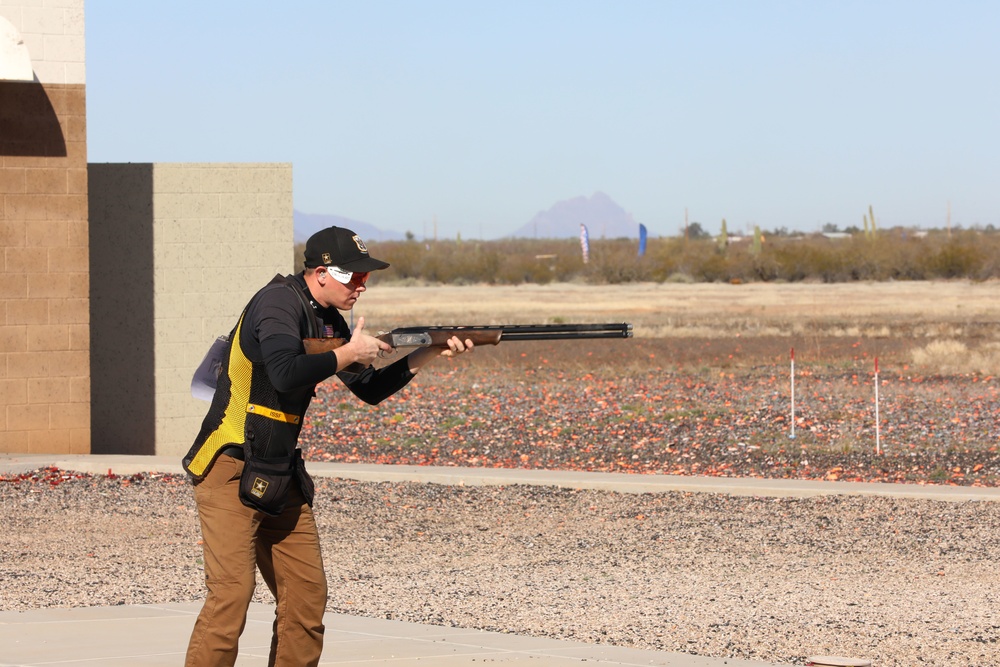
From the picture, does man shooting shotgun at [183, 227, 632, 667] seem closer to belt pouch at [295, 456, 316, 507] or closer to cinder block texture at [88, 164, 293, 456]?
belt pouch at [295, 456, 316, 507]

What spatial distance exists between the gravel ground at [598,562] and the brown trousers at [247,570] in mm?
2286

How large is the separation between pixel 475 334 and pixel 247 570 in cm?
146

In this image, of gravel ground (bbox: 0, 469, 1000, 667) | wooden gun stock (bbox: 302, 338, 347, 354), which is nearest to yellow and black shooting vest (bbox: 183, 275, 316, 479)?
wooden gun stock (bbox: 302, 338, 347, 354)

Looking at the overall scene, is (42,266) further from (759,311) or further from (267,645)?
(759,311)

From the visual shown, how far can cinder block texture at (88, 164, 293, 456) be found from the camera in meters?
15.0

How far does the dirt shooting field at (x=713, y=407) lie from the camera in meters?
15.6

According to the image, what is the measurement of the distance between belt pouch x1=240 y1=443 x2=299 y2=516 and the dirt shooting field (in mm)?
9726

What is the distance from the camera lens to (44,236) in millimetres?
14016

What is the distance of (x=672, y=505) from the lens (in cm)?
1206

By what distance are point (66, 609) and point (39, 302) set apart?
21.7ft

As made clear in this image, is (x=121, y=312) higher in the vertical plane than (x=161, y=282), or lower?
lower

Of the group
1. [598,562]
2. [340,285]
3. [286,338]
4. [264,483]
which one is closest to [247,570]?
[264,483]

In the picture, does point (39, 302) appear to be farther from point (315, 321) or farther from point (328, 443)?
point (315, 321)

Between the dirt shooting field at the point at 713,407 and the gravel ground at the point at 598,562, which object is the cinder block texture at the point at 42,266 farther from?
the dirt shooting field at the point at 713,407
